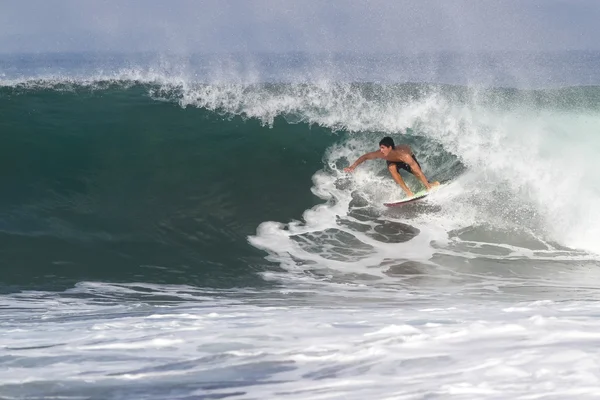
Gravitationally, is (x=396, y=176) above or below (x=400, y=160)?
below

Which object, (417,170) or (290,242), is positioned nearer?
(290,242)

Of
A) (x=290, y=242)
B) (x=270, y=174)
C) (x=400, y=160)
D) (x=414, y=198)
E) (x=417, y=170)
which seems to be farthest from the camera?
(x=270, y=174)

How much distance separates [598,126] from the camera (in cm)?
1334

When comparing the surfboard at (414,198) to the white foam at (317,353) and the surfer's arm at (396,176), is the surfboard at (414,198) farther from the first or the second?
the white foam at (317,353)

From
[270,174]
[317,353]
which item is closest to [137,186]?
[270,174]

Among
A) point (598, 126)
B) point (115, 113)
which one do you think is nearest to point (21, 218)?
point (115, 113)

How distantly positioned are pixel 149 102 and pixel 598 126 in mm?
8422

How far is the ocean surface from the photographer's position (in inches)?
131

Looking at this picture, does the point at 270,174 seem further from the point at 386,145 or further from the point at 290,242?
the point at 290,242

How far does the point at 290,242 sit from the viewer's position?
26.7ft

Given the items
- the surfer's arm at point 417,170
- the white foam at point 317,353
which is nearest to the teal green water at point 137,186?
the surfer's arm at point 417,170

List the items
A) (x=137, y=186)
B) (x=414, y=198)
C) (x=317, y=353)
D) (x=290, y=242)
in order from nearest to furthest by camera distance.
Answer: (x=317, y=353)
(x=290, y=242)
(x=414, y=198)
(x=137, y=186)

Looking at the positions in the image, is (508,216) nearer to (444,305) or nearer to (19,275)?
(444,305)

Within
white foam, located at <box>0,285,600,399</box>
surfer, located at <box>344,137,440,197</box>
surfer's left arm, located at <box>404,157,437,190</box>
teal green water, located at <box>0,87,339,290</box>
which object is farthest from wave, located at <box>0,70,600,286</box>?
white foam, located at <box>0,285,600,399</box>
